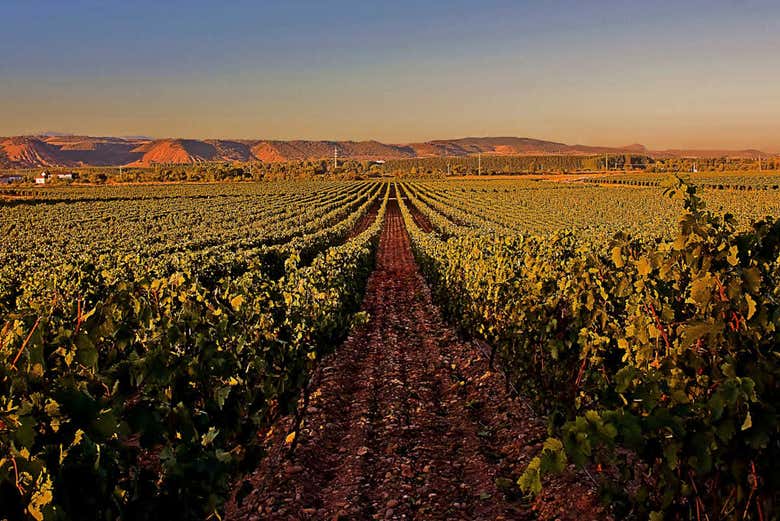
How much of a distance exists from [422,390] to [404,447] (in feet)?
7.77

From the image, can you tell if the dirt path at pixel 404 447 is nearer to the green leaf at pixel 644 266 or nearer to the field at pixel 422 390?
the field at pixel 422 390

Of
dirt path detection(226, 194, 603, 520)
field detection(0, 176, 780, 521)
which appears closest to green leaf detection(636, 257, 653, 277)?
field detection(0, 176, 780, 521)

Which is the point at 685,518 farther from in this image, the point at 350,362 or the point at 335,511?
the point at 350,362

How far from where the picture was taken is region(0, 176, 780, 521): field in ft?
9.23

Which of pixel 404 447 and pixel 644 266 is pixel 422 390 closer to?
pixel 404 447

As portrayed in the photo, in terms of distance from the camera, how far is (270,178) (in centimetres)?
14500

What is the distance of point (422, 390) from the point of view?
9719mm

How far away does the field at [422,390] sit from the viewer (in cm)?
281

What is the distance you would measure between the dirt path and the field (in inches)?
1.2

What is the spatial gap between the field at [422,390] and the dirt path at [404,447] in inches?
1.2

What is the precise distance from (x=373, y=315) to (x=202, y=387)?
11082mm

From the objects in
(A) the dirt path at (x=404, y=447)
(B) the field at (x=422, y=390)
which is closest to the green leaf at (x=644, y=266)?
(B) the field at (x=422, y=390)

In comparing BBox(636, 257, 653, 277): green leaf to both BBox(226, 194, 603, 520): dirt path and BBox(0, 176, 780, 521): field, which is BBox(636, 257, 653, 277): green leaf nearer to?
BBox(0, 176, 780, 521): field

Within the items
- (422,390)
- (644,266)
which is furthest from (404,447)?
(644,266)
